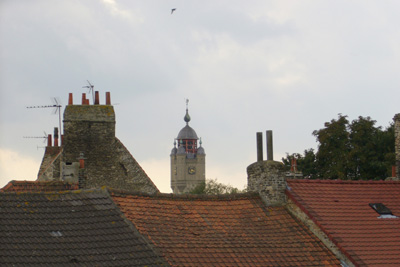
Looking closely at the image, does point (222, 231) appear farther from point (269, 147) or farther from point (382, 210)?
point (382, 210)

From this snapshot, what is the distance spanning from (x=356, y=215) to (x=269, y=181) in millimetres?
2974

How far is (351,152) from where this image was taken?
2181 inches

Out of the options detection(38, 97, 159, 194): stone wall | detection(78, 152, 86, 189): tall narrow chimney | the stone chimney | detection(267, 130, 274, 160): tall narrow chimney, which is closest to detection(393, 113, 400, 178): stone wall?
detection(267, 130, 274, 160): tall narrow chimney

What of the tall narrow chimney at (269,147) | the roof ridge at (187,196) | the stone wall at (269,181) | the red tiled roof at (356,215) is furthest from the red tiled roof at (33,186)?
the red tiled roof at (356,215)

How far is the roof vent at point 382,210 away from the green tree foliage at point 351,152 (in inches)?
765

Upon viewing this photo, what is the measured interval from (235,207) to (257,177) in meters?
1.86

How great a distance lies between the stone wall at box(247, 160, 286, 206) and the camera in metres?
33.1

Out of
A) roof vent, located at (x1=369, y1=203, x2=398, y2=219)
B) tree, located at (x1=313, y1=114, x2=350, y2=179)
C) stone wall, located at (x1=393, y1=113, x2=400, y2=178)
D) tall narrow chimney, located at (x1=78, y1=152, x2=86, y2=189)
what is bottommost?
roof vent, located at (x1=369, y1=203, x2=398, y2=219)

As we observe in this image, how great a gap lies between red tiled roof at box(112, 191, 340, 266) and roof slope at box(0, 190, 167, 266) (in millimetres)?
796

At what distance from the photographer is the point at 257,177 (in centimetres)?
3378

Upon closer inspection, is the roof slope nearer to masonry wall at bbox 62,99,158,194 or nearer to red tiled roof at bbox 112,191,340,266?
red tiled roof at bbox 112,191,340,266

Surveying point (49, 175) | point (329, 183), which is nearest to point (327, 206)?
point (329, 183)

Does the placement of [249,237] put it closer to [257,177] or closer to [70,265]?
[257,177]

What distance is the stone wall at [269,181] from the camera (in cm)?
3312
